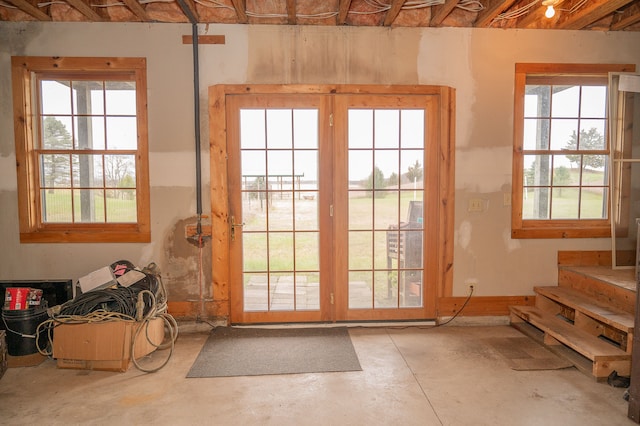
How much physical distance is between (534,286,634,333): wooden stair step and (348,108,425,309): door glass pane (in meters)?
1.19

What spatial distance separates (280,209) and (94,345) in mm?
1856

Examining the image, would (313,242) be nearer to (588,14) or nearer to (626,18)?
(588,14)

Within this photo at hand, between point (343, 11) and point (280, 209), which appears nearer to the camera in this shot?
point (343, 11)

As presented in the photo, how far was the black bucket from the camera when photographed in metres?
3.04

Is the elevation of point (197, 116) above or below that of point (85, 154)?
above

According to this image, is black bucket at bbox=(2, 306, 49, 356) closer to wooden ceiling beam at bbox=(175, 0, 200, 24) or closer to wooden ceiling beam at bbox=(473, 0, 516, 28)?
wooden ceiling beam at bbox=(175, 0, 200, 24)

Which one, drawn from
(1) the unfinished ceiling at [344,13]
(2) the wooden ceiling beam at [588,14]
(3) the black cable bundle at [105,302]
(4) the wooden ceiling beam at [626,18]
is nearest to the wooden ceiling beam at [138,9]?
(1) the unfinished ceiling at [344,13]

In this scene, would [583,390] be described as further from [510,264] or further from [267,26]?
[267,26]

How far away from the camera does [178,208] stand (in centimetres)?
371

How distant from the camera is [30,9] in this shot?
10.7 feet

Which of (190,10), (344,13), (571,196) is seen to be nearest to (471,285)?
(571,196)

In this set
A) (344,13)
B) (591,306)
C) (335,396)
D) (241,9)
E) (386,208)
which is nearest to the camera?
(335,396)

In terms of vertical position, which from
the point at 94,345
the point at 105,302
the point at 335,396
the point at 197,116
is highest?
the point at 197,116

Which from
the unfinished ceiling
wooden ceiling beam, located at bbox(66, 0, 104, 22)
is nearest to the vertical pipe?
the unfinished ceiling
